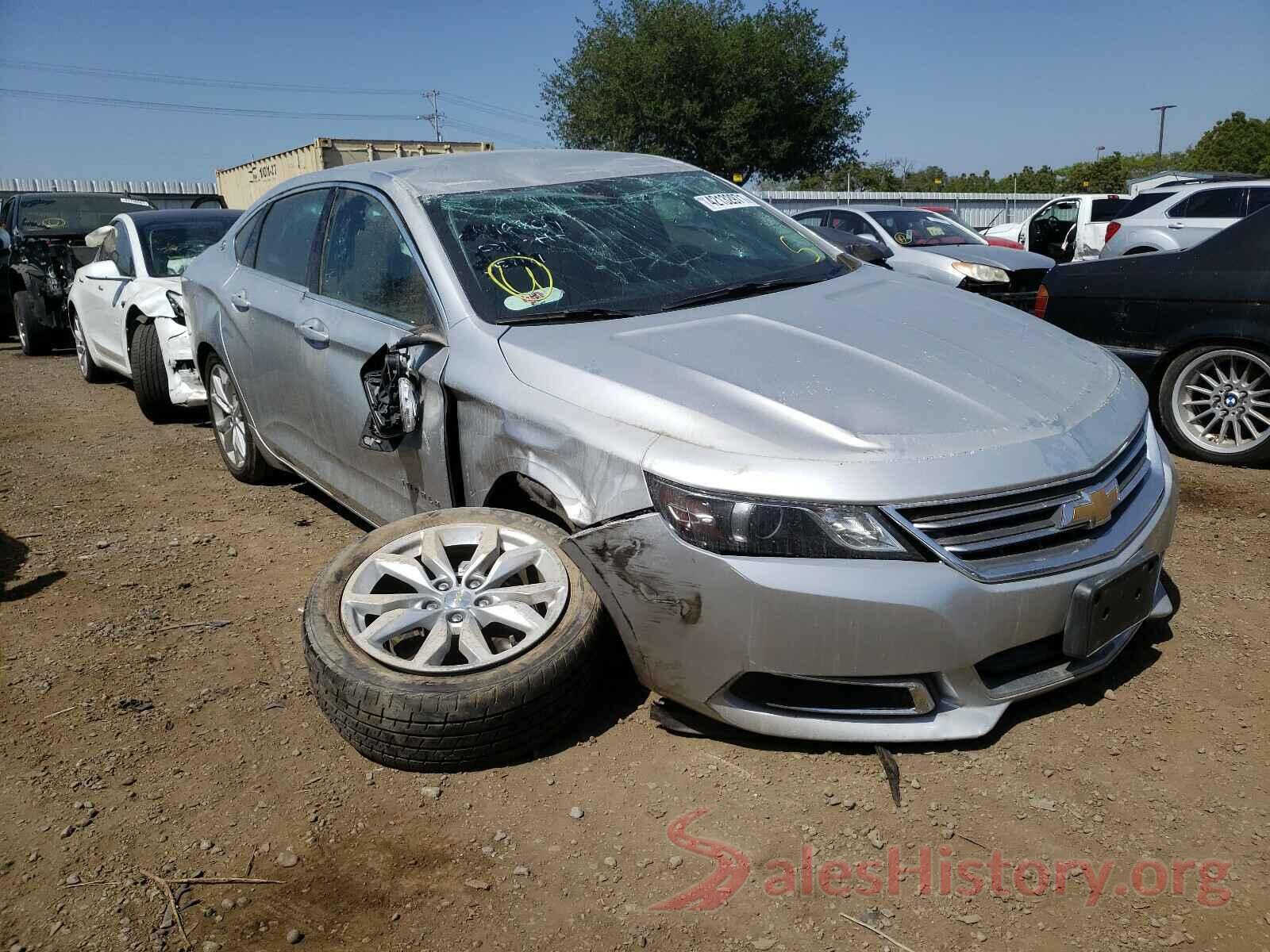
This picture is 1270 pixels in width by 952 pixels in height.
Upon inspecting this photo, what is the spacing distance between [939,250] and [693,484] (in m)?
9.91

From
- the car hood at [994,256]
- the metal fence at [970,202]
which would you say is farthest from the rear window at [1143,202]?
the metal fence at [970,202]

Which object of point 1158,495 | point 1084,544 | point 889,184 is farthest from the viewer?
point 889,184

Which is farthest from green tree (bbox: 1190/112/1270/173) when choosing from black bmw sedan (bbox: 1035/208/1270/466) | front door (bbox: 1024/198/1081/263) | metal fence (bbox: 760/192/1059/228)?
black bmw sedan (bbox: 1035/208/1270/466)

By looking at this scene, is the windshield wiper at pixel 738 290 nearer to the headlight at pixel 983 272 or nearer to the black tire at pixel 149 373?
the black tire at pixel 149 373

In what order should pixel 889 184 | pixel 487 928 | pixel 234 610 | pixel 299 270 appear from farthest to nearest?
pixel 889 184, pixel 299 270, pixel 234 610, pixel 487 928

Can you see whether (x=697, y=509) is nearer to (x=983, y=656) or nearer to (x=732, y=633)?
(x=732, y=633)

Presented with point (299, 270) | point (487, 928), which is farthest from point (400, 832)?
point (299, 270)

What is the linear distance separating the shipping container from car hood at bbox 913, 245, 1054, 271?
6.98 meters

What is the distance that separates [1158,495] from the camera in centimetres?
285

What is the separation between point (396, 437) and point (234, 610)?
1134mm

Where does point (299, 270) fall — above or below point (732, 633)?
above

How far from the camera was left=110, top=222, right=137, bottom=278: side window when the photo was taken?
25.4 ft

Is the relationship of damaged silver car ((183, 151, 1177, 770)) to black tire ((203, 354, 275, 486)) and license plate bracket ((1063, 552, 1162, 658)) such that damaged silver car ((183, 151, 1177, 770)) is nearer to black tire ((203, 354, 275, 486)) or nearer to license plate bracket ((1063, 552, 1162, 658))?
license plate bracket ((1063, 552, 1162, 658))

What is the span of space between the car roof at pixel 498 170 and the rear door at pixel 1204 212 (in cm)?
1080
